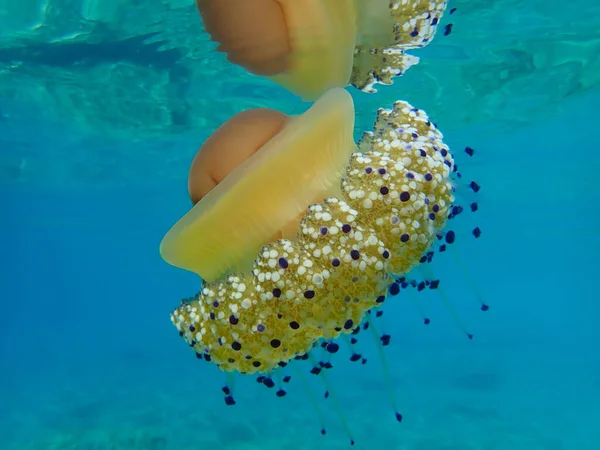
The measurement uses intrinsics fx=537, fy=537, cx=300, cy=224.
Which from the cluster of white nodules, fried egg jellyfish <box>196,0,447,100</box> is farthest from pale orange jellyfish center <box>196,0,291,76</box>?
the cluster of white nodules

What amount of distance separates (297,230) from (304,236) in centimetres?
11

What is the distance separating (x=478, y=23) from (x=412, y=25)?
8392 mm

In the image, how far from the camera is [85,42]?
33.8ft

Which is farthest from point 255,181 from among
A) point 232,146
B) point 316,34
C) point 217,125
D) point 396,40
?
point 217,125

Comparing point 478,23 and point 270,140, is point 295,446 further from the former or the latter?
point 270,140

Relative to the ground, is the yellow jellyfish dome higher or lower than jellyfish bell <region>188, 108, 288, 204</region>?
Answer: lower

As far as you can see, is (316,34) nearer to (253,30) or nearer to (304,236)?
(253,30)

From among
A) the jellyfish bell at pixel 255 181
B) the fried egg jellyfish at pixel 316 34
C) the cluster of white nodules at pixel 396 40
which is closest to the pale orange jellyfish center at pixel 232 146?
the jellyfish bell at pixel 255 181

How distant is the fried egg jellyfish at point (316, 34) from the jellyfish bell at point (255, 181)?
378mm

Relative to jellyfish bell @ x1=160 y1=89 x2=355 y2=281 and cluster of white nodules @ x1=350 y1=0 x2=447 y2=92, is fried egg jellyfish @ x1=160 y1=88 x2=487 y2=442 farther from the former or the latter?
cluster of white nodules @ x1=350 y1=0 x2=447 y2=92

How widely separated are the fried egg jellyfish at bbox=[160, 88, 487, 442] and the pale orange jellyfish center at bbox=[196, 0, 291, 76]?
0.47 m

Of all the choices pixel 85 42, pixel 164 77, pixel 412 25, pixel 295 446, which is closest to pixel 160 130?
pixel 164 77

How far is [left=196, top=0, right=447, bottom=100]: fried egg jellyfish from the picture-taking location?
2.28 metres

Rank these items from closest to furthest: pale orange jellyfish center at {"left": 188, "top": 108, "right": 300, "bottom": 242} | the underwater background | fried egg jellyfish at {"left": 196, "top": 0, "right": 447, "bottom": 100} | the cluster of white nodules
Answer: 1. pale orange jellyfish center at {"left": 188, "top": 108, "right": 300, "bottom": 242}
2. fried egg jellyfish at {"left": 196, "top": 0, "right": 447, "bottom": 100}
3. the cluster of white nodules
4. the underwater background
